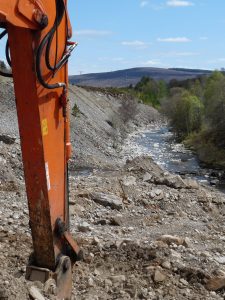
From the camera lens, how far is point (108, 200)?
33.4ft

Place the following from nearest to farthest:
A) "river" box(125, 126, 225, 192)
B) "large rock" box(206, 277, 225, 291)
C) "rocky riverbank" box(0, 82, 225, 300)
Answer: "rocky riverbank" box(0, 82, 225, 300) < "large rock" box(206, 277, 225, 291) < "river" box(125, 126, 225, 192)

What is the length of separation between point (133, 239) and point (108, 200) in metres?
2.85

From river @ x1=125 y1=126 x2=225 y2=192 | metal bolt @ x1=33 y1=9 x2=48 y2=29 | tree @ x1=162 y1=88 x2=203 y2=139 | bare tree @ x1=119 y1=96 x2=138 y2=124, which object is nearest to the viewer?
metal bolt @ x1=33 y1=9 x2=48 y2=29

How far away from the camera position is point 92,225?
338 inches

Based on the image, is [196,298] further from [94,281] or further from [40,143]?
[40,143]

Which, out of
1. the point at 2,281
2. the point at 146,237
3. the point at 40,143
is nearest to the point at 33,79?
the point at 40,143

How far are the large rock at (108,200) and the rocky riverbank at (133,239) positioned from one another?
20 mm

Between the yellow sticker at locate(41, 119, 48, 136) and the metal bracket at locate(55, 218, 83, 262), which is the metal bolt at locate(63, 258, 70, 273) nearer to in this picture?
the metal bracket at locate(55, 218, 83, 262)

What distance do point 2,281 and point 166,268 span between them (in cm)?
234

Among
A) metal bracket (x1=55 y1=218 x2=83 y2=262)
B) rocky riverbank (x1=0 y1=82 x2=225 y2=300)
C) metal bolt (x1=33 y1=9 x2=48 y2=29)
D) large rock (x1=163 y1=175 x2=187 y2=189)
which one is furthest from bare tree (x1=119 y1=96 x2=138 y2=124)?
metal bolt (x1=33 y1=9 x2=48 y2=29)

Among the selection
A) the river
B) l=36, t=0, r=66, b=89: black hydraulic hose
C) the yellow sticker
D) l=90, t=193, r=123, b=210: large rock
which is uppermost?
l=36, t=0, r=66, b=89: black hydraulic hose

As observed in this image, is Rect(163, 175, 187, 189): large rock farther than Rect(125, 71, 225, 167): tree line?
No

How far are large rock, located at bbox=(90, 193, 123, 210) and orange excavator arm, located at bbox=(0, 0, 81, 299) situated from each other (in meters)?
5.39

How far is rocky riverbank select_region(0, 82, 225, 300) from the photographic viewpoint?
18.3 feet
